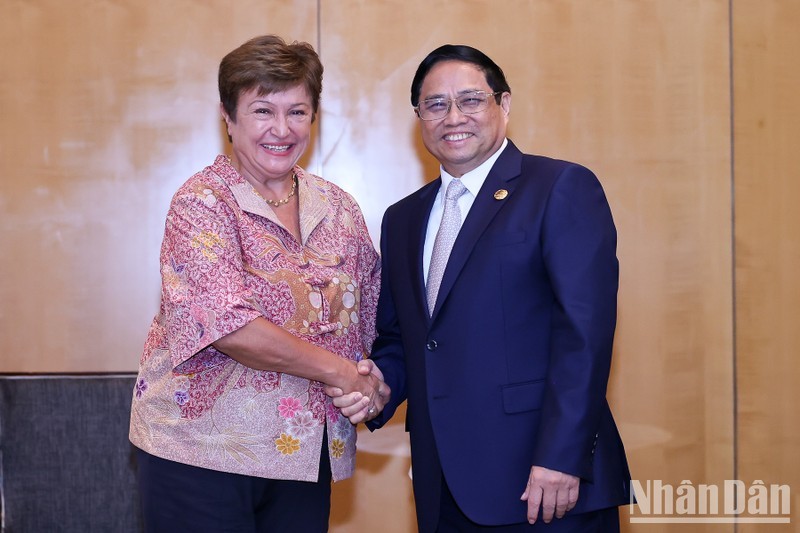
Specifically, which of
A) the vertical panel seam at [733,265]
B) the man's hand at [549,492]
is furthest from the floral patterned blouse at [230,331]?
the vertical panel seam at [733,265]

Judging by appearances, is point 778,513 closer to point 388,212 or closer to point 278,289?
point 388,212

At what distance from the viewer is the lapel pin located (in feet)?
6.33

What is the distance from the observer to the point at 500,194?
1938 millimetres

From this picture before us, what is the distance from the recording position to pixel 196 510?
1844 millimetres

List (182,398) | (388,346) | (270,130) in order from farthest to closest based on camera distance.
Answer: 1. (388,346)
2. (270,130)
3. (182,398)

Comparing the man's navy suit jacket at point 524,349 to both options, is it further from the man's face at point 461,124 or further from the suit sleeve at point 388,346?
the suit sleeve at point 388,346

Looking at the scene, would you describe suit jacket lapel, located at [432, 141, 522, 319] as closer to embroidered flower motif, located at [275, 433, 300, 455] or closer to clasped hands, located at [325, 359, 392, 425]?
clasped hands, located at [325, 359, 392, 425]

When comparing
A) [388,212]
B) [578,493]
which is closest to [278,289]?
[388,212]

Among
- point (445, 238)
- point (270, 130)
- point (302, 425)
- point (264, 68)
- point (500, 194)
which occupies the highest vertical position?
point (264, 68)

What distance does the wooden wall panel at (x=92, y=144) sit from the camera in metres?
3.04

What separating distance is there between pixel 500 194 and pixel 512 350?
0.38m

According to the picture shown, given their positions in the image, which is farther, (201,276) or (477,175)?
(477,175)

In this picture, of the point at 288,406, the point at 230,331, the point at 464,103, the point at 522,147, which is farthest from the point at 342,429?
the point at 522,147

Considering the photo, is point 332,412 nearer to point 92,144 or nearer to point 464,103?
point 464,103
